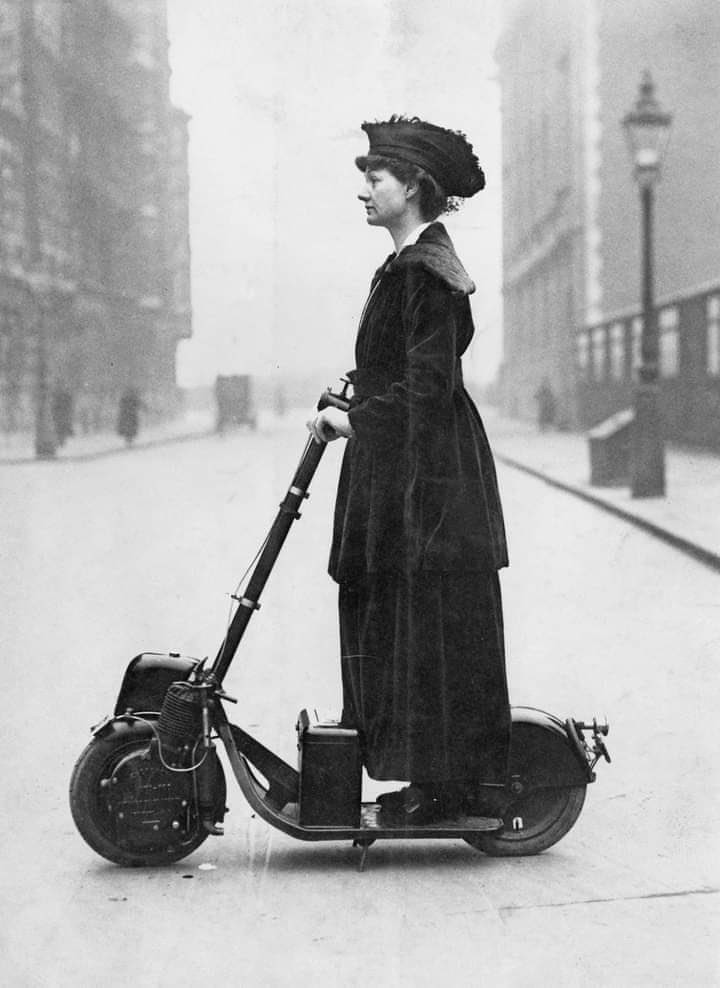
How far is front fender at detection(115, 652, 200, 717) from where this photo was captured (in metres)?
3.86

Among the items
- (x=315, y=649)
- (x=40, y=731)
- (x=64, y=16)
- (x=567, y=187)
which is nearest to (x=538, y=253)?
(x=567, y=187)

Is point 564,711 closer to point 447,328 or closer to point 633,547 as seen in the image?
point 447,328

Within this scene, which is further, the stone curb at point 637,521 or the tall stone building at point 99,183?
the stone curb at point 637,521

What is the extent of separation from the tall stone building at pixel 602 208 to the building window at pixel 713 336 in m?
0.03

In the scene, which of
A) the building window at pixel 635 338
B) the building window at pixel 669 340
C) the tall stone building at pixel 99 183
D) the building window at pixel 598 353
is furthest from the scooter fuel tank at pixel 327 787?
the building window at pixel 598 353

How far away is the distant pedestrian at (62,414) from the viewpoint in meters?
15.1

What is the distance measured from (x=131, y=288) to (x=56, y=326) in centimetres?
913

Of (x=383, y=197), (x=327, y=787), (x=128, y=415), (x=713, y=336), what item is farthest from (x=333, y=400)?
(x=713, y=336)

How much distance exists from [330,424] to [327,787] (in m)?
0.97

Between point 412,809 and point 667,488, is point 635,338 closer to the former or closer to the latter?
point 667,488

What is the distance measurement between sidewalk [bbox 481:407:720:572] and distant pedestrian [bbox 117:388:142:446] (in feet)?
9.95

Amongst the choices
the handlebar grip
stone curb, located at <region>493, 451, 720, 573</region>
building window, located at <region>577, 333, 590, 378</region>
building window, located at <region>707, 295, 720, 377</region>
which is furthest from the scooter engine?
building window, located at <region>577, 333, 590, 378</region>

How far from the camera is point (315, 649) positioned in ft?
22.5

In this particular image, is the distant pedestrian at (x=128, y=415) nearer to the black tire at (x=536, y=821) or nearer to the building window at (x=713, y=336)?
the black tire at (x=536, y=821)
